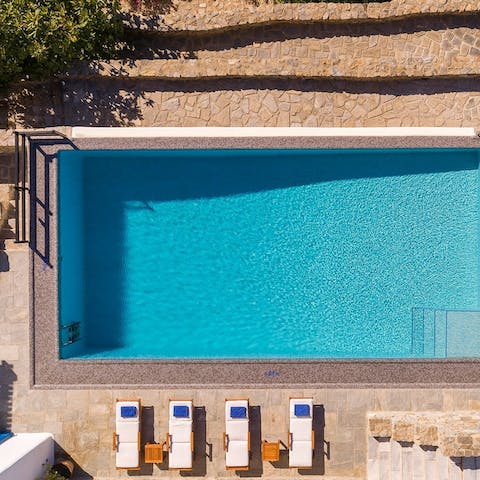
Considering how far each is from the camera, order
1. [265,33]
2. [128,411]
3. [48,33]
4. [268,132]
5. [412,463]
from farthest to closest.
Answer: [265,33] < [268,132] < [128,411] < [412,463] < [48,33]

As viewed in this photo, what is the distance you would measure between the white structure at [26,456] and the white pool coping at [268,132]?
534 centimetres

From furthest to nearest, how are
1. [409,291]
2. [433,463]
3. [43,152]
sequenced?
1. [409,291]
2. [43,152]
3. [433,463]

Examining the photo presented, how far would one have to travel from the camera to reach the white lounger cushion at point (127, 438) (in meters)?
8.64

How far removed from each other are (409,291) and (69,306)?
639 cm

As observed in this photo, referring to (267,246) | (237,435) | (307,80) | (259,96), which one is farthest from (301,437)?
(307,80)

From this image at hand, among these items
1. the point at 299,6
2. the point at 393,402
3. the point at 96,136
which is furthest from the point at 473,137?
the point at 96,136

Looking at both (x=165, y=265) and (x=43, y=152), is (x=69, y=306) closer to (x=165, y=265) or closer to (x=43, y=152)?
(x=165, y=265)

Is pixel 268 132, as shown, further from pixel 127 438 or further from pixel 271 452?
pixel 127 438

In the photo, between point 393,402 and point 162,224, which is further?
point 162,224

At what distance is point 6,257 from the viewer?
902 centimetres

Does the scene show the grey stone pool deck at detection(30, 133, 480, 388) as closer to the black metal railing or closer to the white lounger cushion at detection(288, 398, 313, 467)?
the black metal railing

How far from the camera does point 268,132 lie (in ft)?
29.5

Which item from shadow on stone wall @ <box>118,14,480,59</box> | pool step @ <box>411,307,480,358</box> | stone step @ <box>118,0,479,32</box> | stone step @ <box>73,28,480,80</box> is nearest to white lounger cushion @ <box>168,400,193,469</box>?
pool step @ <box>411,307,480,358</box>

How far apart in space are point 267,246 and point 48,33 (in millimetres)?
5288
